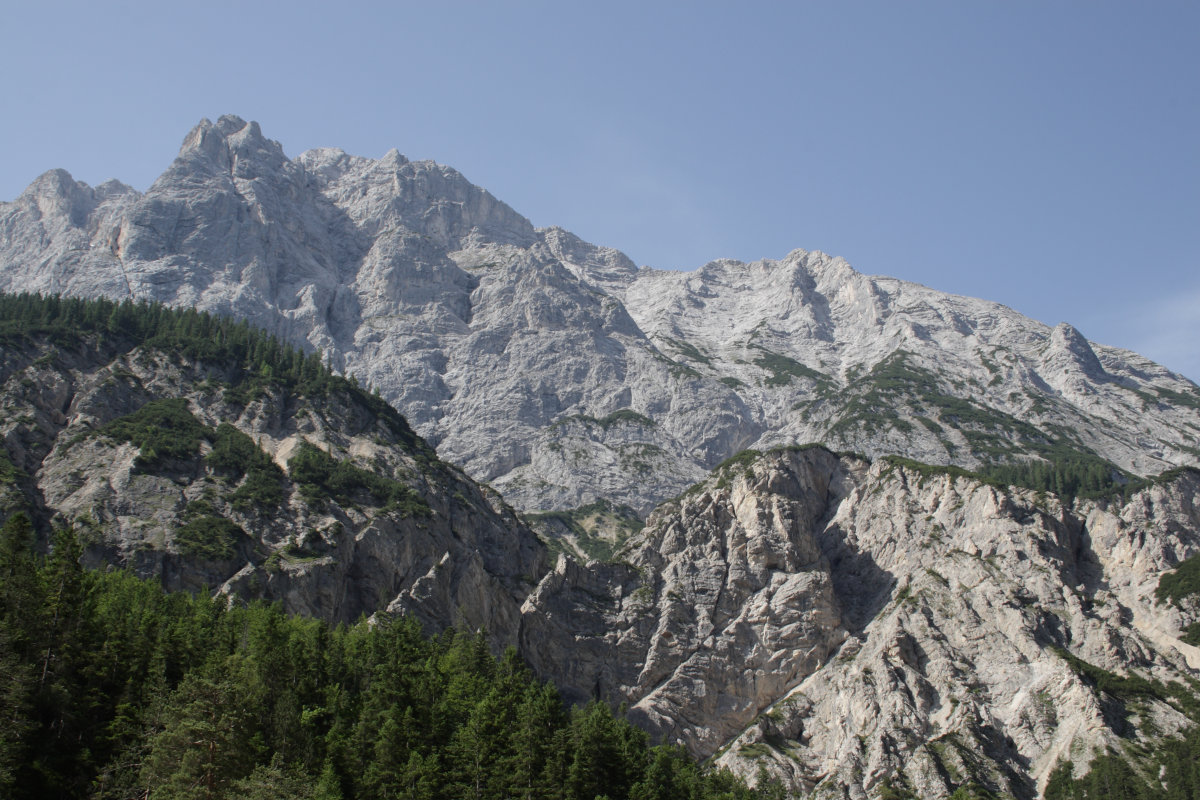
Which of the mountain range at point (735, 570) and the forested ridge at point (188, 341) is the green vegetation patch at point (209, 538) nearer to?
the mountain range at point (735, 570)

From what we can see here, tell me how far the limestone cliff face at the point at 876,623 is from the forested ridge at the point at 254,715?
24.1m

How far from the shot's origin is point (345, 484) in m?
146

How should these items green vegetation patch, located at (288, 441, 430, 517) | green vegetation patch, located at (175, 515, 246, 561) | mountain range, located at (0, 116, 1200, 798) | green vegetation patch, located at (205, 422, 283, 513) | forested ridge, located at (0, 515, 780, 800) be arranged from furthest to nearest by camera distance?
green vegetation patch, located at (288, 441, 430, 517), green vegetation patch, located at (205, 422, 283, 513), green vegetation patch, located at (175, 515, 246, 561), mountain range, located at (0, 116, 1200, 798), forested ridge, located at (0, 515, 780, 800)

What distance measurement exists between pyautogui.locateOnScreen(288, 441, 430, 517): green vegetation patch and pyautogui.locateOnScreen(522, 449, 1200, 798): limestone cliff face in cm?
2521

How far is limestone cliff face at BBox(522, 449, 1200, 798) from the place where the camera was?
106750 millimetres

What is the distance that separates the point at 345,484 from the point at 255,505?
14.4 meters

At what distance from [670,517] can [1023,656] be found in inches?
2139

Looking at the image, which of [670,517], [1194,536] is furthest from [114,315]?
[1194,536]

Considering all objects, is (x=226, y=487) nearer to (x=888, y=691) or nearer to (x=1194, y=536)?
(x=888, y=691)

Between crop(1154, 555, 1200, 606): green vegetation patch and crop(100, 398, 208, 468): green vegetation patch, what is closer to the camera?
crop(1154, 555, 1200, 606): green vegetation patch

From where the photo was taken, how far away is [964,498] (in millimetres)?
139625

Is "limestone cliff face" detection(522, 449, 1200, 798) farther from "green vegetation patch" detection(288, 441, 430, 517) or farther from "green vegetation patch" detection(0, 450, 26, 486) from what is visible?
"green vegetation patch" detection(0, 450, 26, 486)

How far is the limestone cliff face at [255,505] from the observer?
123 m

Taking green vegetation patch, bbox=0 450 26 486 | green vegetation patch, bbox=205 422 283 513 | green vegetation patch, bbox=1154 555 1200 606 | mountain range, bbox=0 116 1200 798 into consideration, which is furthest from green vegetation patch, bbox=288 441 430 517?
green vegetation patch, bbox=1154 555 1200 606
